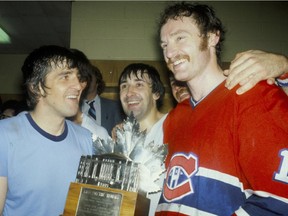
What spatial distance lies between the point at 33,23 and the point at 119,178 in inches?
171

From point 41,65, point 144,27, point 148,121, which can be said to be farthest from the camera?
point 144,27

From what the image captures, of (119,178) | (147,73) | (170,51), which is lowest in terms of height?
(119,178)

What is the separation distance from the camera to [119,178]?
4.00 ft

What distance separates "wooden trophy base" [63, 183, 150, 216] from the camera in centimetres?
116

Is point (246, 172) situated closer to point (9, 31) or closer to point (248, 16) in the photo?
point (248, 16)

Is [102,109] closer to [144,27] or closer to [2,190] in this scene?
[144,27]

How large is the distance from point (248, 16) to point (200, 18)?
268cm

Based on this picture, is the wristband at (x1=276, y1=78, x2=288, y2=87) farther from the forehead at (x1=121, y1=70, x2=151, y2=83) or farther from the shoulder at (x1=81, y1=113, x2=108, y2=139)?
the shoulder at (x1=81, y1=113, x2=108, y2=139)

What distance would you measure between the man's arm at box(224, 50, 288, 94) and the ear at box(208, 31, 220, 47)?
266mm

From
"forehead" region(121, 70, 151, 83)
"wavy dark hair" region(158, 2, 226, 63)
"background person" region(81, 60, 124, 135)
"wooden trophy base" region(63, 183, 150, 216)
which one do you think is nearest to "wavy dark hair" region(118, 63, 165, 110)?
"forehead" region(121, 70, 151, 83)

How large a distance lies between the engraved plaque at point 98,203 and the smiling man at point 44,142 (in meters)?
0.33

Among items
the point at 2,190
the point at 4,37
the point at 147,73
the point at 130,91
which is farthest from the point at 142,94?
the point at 4,37

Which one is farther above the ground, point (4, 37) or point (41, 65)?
point (4, 37)

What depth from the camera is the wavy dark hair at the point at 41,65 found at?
1.72 m
